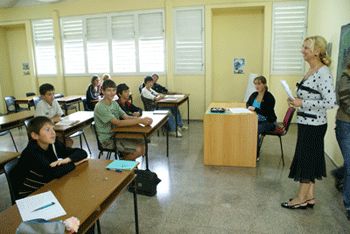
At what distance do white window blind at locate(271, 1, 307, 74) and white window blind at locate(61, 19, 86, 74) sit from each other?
4908 millimetres

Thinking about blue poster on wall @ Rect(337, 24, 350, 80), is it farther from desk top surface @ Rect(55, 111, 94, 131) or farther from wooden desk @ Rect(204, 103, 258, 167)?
desk top surface @ Rect(55, 111, 94, 131)

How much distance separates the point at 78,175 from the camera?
1.99 m

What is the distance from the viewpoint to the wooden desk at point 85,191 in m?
1.48

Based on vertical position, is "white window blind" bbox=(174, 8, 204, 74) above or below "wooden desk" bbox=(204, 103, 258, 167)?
above

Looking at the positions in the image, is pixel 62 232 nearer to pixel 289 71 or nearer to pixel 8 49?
pixel 289 71

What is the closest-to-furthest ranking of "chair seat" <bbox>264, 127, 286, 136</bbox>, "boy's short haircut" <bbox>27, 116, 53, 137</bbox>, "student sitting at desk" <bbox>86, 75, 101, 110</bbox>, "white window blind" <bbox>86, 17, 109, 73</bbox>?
"boy's short haircut" <bbox>27, 116, 53, 137</bbox> < "chair seat" <bbox>264, 127, 286, 136</bbox> < "student sitting at desk" <bbox>86, 75, 101, 110</bbox> < "white window blind" <bbox>86, 17, 109, 73</bbox>

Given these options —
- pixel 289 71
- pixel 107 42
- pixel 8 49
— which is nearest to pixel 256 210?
pixel 289 71

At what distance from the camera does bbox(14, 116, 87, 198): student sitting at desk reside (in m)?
1.98

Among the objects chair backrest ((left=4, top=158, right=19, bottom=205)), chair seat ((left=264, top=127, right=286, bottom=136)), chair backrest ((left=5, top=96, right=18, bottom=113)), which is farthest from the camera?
chair backrest ((left=5, top=96, right=18, bottom=113))

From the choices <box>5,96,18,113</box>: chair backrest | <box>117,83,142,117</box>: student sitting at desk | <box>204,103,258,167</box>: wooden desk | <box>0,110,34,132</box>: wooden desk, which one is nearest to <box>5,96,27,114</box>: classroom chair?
<box>5,96,18,113</box>: chair backrest

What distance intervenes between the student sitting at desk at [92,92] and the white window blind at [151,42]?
1.44m

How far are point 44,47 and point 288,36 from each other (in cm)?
644

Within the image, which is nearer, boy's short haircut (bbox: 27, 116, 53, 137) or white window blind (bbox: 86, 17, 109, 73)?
boy's short haircut (bbox: 27, 116, 53, 137)

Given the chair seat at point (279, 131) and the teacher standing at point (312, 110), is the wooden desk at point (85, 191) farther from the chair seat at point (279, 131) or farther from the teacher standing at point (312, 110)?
the chair seat at point (279, 131)
